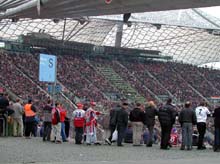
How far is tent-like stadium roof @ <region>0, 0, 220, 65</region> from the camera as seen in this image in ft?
208

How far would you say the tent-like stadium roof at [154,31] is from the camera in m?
63.4

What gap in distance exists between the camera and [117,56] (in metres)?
62.8

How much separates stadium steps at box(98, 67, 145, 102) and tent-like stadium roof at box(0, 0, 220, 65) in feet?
17.4

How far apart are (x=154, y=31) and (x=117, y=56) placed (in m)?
9.92

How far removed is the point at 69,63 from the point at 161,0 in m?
45.2

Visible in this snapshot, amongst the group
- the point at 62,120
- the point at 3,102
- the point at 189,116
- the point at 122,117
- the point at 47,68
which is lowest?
the point at 62,120

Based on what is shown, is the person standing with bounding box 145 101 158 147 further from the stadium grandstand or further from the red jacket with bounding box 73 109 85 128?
the stadium grandstand

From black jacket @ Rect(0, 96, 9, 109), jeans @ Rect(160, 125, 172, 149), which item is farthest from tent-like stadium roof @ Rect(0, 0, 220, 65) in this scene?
jeans @ Rect(160, 125, 172, 149)

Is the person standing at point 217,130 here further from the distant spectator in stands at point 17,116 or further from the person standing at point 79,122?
the distant spectator in stands at point 17,116

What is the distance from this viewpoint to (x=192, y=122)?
16.3 m

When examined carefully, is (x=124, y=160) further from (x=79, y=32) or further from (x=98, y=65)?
A: (x=79, y=32)

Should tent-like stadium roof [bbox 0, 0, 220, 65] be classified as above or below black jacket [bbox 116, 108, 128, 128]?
above

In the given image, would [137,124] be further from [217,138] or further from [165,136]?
[217,138]

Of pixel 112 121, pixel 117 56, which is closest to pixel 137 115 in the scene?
pixel 112 121
